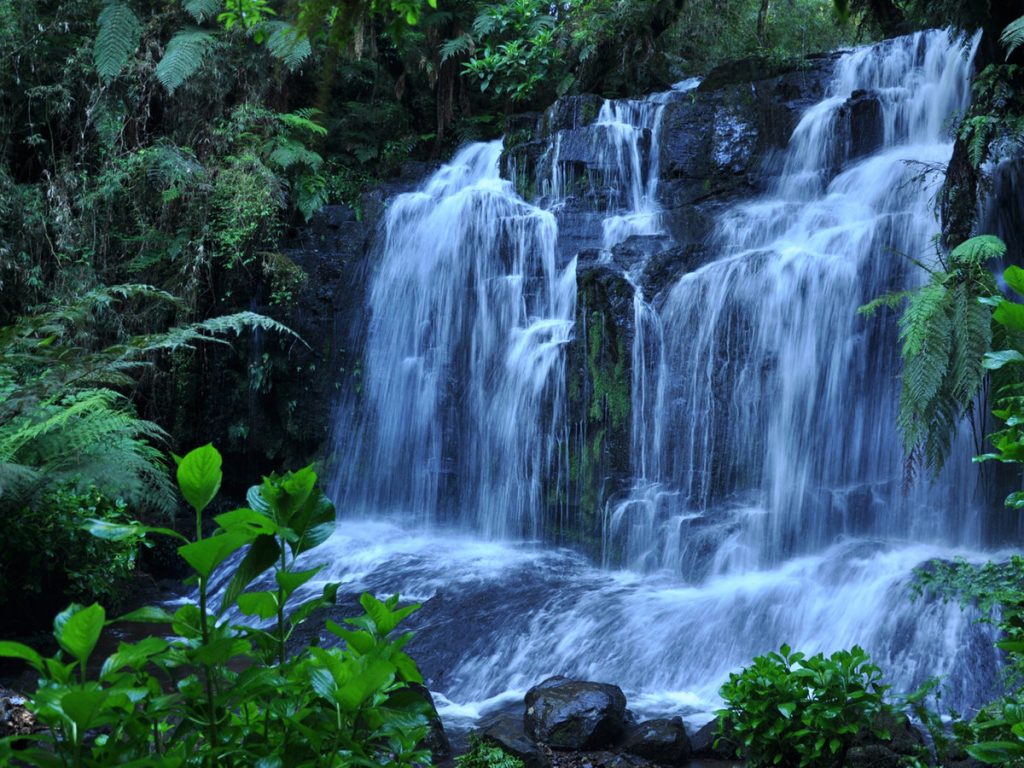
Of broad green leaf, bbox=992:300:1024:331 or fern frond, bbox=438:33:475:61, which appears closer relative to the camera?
broad green leaf, bbox=992:300:1024:331

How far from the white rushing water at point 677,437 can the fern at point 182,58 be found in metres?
3.07

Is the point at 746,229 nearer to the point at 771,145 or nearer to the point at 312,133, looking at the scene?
the point at 771,145

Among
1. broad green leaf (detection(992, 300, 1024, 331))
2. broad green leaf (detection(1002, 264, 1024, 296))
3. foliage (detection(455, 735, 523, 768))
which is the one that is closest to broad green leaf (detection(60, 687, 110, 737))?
broad green leaf (detection(992, 300, 1024, 331))

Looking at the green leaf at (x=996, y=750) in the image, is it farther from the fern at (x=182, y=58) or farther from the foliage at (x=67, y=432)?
the fern at (x=182, y=58)

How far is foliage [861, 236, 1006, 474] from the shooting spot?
6195 millimetres

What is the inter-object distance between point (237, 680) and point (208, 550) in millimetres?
266

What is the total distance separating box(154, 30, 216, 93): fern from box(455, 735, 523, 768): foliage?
950 cm

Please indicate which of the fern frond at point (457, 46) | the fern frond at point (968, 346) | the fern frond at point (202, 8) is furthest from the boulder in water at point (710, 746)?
the fern frond at point (457, 46)

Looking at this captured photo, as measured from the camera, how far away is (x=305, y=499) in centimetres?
142

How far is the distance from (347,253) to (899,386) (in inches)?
274

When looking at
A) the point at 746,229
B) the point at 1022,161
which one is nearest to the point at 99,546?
the point at 746,229

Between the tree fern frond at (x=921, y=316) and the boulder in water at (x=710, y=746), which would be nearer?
the boulder in water at (x=710, y=746)

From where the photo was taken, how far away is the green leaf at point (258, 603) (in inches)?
53.2

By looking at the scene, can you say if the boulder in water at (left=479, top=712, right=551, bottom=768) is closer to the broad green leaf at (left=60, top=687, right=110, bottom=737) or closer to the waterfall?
the broad green leaf at (left=60, top=687, right=110, bottom=737)
